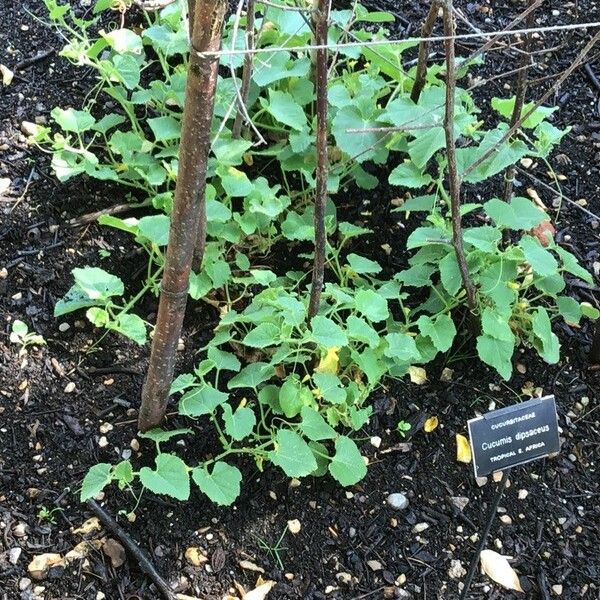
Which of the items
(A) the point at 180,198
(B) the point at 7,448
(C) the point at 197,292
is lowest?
(B) the point at 7,448

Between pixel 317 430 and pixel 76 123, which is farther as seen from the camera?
pixel 76 123

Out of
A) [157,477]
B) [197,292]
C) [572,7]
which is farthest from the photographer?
[572,7]

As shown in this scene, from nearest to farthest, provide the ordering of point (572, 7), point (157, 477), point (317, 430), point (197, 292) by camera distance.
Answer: point (157, 477) < point (317, 430) < point (197, 292) < point (572, 7)

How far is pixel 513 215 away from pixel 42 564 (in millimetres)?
1242

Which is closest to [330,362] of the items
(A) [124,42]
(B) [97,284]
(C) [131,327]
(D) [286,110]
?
(C) [131,327]

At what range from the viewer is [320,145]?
1.39 m

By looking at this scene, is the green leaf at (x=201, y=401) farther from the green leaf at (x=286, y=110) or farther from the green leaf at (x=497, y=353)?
the green leaf at (x=286, y=110)

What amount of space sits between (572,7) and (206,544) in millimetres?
2160

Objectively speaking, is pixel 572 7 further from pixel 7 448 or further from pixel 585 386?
pixel 7 448

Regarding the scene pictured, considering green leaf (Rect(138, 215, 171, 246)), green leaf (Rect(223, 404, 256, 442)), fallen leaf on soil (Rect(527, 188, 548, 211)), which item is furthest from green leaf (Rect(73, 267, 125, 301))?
fallen leaf on soil (Rect(527, 188, 548, 211))

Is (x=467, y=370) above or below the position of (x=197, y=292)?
below

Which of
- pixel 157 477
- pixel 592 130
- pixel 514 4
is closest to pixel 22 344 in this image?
pixel 157 477

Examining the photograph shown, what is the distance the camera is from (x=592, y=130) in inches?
95.0

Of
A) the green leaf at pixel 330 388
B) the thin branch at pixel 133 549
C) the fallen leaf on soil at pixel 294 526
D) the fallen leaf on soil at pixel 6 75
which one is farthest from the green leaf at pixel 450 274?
the fallen leaf on soil at pixel 6 75
